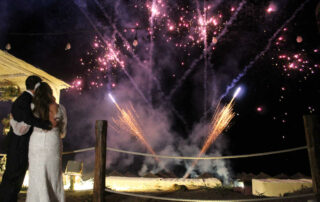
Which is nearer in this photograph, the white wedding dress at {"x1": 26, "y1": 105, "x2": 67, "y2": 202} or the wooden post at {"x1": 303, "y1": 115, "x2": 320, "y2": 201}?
the white wedding dress at {"x1": 26, "y1": 105, "x2": 67, "y2": 202}

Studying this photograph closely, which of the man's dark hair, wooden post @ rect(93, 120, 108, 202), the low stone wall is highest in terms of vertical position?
the man's dark hair

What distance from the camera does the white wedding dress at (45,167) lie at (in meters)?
2.70

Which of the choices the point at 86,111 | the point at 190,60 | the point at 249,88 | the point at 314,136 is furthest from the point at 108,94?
the point at 314,136

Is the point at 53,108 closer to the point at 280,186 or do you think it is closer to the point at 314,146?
the point at 314,146

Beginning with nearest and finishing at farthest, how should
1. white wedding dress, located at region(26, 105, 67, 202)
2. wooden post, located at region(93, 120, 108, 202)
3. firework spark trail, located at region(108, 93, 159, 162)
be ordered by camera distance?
white wedding dress, located at region(26, 105, 67, 202)
wooden post, located at region(93, 120, 108, 202)
firework spark trail, located at region(108, 93, 159, 162)

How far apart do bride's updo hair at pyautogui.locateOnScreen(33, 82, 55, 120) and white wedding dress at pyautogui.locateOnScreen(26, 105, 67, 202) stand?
202mm

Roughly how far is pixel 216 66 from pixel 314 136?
16.5 m

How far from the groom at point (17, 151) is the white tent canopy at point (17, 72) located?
3.50 metres

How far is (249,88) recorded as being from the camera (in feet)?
59.4

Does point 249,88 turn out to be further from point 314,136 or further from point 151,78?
point 314,136

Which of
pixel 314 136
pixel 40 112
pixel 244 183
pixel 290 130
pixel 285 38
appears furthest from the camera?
pixel 290 130

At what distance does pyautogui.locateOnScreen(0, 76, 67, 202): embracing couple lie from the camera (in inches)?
107

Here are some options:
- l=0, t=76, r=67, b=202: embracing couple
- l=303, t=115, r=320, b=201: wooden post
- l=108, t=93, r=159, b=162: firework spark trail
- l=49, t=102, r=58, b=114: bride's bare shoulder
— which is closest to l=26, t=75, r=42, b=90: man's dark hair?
l=0, t=76, r=67, b=202: embracing couple

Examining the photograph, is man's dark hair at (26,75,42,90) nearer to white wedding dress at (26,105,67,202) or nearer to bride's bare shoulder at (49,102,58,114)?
bride's bare shoulder at (49,102,58,114)
